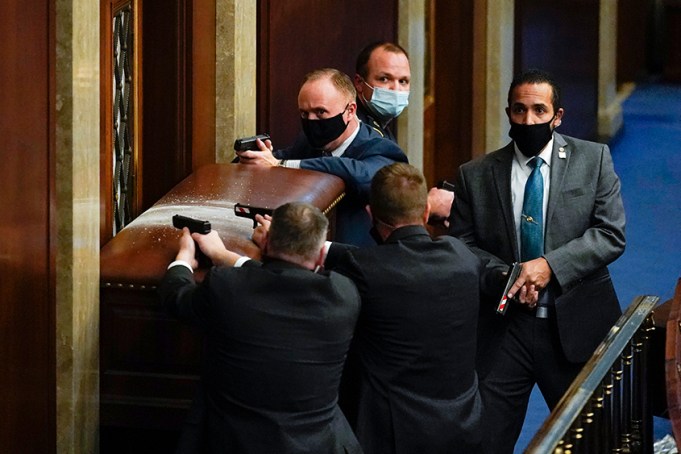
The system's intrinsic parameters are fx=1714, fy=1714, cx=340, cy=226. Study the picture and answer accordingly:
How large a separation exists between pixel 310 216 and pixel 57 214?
1006 millimetres

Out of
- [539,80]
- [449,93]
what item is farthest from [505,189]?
[449,93]

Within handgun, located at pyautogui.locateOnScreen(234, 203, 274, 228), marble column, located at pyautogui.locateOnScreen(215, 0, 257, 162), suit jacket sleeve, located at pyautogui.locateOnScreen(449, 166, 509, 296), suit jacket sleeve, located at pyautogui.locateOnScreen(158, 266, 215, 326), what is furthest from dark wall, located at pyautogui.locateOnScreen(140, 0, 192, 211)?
suit jacket sleeve, located at pyautogui.locateOnScreen(158, 266, 215, 326)

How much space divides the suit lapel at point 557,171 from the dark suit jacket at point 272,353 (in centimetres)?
132

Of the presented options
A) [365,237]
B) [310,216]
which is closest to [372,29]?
Result: [365,237]

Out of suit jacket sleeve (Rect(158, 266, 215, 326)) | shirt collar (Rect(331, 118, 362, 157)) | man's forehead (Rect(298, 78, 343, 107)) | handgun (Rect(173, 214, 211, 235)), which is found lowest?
suit jacket sleeve (Rect(158, 266, 215, 326))

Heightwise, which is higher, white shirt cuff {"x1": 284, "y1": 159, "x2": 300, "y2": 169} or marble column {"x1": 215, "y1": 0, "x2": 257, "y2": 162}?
marble column {"x1": 215, "y1": 0, "x2": 257, "y2": 162}

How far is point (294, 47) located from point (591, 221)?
241 centimetres

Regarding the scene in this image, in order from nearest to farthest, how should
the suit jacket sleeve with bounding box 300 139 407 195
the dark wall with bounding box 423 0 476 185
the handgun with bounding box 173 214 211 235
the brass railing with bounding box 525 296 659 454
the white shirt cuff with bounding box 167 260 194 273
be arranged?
the brass railing with bounding box 525 296 659 454 → the white shirt cuff with bounding box 167 260 194 273 → the handgun with bounding box 173 214 211 235 → the suit jacket sleeve with bounding box 300 139 407 195 → the dark wall with bounding box 423 0 476 185

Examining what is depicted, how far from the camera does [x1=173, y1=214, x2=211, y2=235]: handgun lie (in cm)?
537

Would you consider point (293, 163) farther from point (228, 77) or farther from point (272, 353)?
point (272, 353)

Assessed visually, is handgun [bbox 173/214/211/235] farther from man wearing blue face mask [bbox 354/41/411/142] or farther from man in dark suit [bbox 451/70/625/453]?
man wearing blue face mask [bbox 354/41/411/142]

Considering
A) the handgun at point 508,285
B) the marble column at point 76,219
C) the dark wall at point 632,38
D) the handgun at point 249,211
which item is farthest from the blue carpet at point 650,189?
the marble column at point 76,219

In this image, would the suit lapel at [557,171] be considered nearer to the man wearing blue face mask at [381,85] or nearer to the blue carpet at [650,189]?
the man wearing blue face mask at [381,85]

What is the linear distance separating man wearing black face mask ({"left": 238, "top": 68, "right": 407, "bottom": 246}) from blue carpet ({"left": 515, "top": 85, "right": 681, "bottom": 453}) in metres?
3.35
